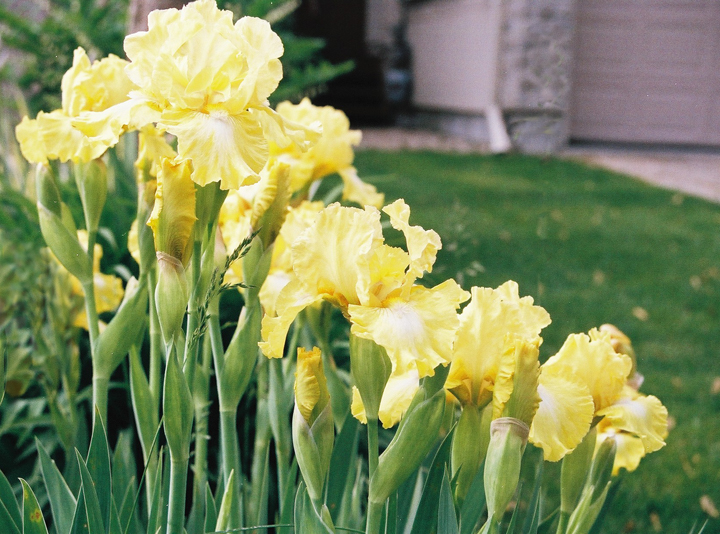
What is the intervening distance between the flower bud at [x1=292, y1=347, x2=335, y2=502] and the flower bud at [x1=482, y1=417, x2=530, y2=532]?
0.47ft

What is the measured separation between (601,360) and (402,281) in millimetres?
Answer: 226

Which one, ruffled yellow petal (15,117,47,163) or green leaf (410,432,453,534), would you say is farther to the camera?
ruffled yellow petal (15,117,47,163)

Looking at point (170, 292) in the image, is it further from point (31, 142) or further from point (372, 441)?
point (31, 142)

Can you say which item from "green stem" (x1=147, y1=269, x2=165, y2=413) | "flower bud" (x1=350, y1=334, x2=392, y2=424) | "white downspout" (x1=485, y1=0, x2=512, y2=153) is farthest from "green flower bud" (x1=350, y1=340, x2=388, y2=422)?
"white downspout" (x1=485, y1=0, x2=512, y2=153)

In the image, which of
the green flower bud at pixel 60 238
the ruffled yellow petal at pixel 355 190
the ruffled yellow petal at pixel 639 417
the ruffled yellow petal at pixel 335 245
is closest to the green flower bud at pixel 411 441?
the ruffled yellow petal at pixel 335 245

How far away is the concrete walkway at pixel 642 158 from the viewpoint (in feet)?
20.2

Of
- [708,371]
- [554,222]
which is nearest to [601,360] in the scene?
[708,371]

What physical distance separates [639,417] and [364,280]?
1.11 feet

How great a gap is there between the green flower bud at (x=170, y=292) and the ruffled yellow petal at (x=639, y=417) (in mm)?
426

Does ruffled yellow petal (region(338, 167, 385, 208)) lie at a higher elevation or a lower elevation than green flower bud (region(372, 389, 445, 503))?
lower

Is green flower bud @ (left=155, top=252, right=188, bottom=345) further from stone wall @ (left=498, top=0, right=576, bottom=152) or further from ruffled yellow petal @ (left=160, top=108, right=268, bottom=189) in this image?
stone wall @ (left=498, top=0, right=576, bottom=152)

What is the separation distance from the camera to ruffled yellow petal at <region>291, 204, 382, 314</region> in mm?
667

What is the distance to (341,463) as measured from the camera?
2.83ft

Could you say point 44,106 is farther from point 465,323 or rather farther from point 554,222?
point 465,323
